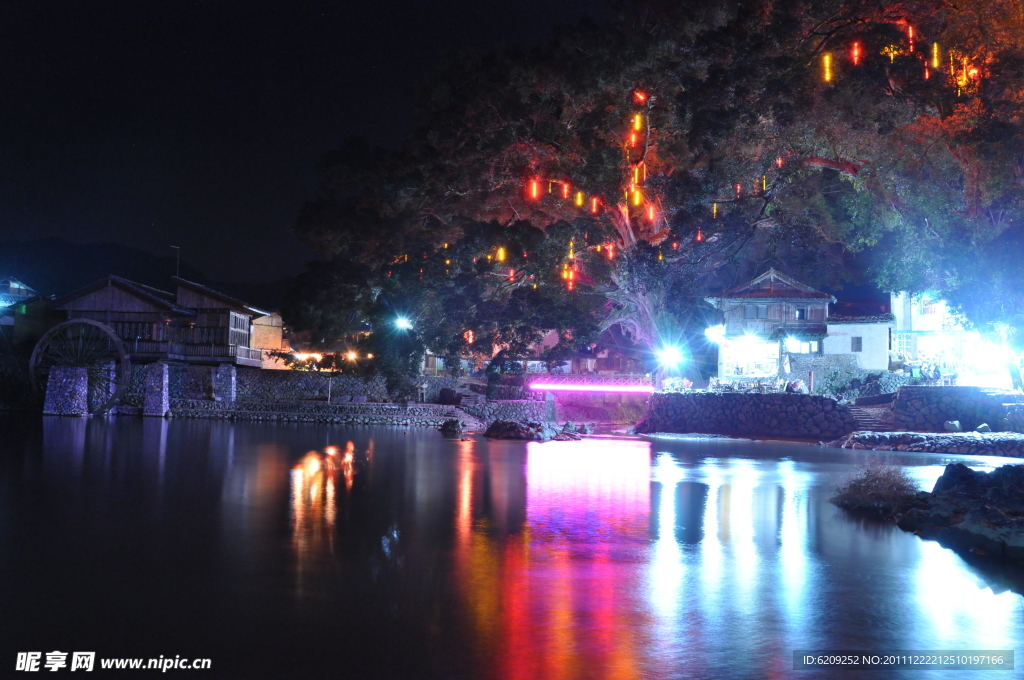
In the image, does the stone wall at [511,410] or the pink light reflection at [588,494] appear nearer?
the pink light reflection at [588,494]

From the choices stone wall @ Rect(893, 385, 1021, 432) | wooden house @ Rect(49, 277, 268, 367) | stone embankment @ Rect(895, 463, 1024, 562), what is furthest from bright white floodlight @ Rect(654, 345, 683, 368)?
wooden house @ Rect(49, 277, 268, 367)

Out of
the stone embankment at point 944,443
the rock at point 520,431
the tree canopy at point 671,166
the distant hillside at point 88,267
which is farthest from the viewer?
the distant hillside at point 88,267

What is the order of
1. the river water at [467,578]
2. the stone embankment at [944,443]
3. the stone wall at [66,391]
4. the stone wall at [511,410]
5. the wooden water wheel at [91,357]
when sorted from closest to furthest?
the river water at [467,578] < the stone embankment at [944,443] < the stone wall at [66,391] < the wooden water wheel at [91,357] < the stone wall at [511,410]

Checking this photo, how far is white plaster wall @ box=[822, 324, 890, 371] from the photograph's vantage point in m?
37.3

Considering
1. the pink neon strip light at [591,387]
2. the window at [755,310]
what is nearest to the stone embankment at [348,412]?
the pink neon strip light at [591,387]

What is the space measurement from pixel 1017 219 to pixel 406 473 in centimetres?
1181

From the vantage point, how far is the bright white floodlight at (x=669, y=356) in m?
31.0

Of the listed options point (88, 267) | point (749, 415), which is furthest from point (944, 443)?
point (88, 267)

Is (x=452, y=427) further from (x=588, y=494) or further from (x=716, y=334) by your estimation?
(x=588, y=494)

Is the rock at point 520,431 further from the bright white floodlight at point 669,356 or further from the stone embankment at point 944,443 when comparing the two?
the stone embankment at point 944,443

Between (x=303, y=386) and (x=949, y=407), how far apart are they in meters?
28.8

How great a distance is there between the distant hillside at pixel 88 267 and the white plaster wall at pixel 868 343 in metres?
40.8

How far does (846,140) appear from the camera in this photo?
16.3 meters

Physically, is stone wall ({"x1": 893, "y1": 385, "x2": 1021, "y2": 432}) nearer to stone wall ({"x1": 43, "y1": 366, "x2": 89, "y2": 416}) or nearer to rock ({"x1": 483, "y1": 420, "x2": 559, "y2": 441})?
rock ({"x1": 483, "y1": 420, "x2": 559, "y2": 441})
